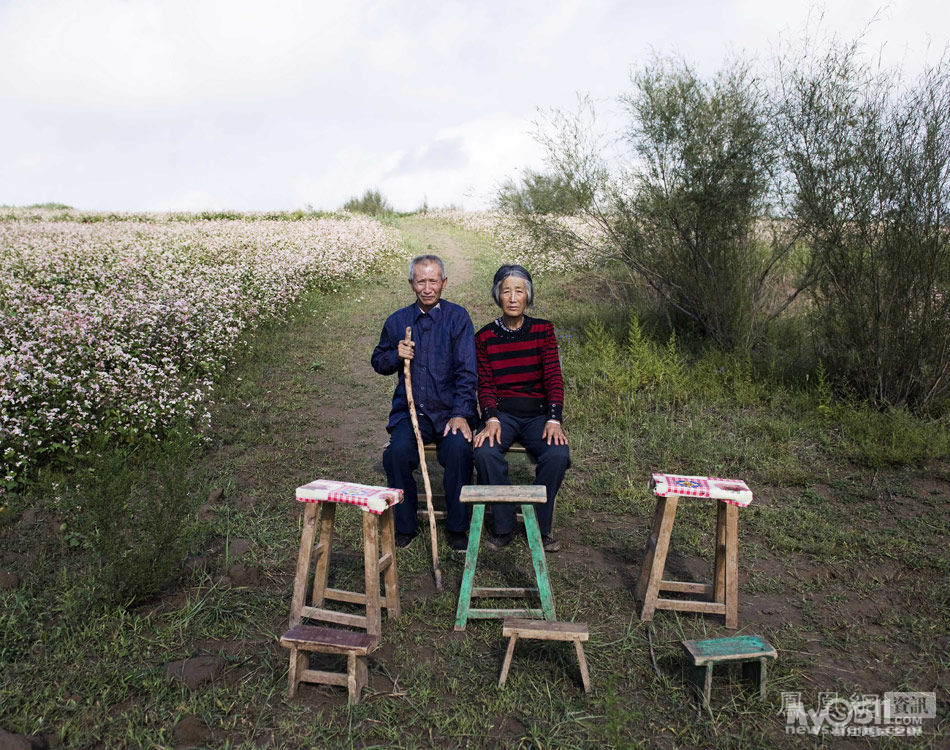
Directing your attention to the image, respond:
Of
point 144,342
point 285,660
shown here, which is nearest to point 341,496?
point 285,660

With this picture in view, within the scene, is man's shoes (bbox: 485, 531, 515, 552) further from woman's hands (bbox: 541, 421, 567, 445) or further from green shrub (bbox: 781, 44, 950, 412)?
green shrub (bbox: 781, 44, 950, 412)

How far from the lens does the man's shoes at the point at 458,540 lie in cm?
455

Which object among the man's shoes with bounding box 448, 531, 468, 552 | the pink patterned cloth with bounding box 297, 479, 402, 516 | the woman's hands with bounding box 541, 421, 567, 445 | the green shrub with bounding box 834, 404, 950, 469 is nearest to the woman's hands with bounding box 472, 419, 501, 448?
the woman's hands with bounding box 541, 421, 567, 445

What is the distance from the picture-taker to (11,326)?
6980 millimetres

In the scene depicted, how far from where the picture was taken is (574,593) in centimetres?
402

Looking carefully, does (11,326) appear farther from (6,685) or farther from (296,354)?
(6,685)

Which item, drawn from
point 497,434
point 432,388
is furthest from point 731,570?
point 432,388

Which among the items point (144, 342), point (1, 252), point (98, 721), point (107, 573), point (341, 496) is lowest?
point (98, 721)

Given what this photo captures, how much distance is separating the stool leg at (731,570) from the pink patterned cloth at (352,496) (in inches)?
68.7

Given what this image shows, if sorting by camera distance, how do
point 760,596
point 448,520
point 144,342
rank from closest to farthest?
point 760,596 < point 448,520 < point 144,342

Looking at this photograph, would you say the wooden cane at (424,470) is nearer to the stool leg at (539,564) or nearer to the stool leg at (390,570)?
the stool leg at (390,570)

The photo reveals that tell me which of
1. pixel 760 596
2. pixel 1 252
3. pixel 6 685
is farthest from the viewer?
pixel 1 252

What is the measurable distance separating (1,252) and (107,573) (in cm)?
1063

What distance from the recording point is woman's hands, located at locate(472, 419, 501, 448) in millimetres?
4480
